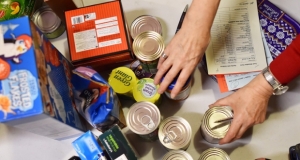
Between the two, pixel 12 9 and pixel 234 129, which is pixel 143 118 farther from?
pixel 12 9

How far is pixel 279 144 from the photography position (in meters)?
0.96

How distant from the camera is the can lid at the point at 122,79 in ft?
3.28

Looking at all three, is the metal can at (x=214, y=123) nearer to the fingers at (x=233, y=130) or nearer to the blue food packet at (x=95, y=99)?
the fingers at (x=233, y=130)

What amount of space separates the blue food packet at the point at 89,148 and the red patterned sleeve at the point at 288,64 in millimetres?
525

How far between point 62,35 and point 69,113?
0.37 meters

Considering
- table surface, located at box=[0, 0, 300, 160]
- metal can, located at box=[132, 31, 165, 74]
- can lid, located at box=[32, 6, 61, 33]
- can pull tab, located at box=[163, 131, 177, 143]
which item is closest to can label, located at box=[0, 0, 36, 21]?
can lid, located at box=[32, 6, 61, 33]

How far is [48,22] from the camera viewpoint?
3.74 feet

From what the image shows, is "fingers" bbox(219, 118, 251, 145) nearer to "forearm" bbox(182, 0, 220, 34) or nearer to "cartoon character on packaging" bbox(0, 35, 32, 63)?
Answer: "forearm" bbox(182, 0, 220, 34)

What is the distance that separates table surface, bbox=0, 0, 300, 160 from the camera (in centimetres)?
97

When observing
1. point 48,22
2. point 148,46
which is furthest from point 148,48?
point 48,22

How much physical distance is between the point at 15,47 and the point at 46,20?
1.54ft

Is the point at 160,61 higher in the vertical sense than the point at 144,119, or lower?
higher

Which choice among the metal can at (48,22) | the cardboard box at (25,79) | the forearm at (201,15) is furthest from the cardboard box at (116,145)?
the metal can at (48,22)

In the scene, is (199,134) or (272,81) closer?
(272,81)
